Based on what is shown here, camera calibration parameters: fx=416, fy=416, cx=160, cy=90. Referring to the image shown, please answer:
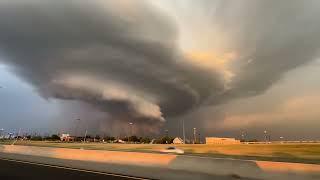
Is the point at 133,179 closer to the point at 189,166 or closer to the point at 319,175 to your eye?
the point at 189,166

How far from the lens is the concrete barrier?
1374 cm

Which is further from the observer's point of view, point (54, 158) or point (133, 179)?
point (54, 158)

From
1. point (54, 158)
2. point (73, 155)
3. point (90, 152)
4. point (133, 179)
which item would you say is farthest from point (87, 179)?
point (54, 158)

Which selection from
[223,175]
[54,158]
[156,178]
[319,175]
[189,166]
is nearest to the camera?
[319,175]

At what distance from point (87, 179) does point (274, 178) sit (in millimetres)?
8415

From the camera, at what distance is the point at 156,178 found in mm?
19062

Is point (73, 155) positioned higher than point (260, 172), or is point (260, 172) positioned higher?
point (73, 155)

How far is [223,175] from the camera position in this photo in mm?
16047

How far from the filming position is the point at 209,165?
16.9 meters

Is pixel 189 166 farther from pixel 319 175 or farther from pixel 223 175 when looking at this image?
pixel 319 175

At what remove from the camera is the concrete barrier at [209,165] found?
45.1 ft

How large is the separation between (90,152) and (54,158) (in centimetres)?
544

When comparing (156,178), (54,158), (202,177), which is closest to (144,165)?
(156,178)

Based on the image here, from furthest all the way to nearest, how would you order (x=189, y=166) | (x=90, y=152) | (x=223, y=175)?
(x=90, y=152) < (x=189, y=166) < (x=223, y=175)
